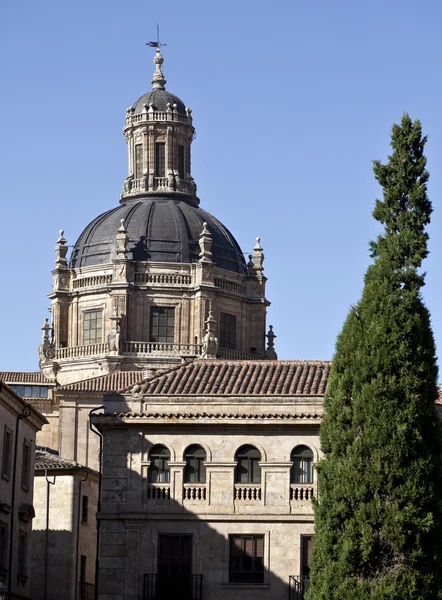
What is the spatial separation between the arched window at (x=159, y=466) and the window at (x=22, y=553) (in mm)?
6337

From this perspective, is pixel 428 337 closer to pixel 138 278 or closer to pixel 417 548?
pixel 417 548

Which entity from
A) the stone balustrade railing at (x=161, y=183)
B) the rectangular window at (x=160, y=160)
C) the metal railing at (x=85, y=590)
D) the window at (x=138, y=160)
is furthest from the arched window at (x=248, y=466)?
the window at (x=138, y=160)

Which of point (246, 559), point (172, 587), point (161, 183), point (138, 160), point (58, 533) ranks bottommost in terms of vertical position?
point (172, 587)

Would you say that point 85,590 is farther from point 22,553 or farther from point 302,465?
point 302,465

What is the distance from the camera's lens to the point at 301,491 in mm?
65000

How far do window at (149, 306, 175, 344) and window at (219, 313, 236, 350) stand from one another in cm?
361

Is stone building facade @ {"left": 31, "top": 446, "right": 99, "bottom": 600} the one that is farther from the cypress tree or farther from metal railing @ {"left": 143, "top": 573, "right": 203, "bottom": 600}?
the cypress tree

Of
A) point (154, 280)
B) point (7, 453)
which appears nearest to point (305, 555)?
point (7, 453)

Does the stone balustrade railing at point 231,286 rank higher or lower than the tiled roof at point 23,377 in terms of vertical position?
higher

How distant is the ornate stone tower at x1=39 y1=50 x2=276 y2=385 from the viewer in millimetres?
123312

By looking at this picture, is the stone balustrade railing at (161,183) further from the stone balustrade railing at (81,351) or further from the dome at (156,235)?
the stone balustrade railing at (81,351)

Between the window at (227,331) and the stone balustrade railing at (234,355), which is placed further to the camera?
the window at (227,331)

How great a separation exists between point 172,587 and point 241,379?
8270 millimetres

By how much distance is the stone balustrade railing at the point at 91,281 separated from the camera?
413 ft
